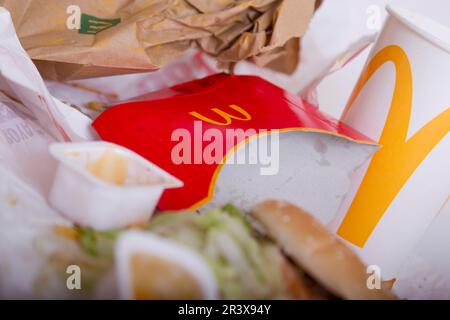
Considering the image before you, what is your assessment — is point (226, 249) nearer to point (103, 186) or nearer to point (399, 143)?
point (103, 186)

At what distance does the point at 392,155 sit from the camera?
922 mm

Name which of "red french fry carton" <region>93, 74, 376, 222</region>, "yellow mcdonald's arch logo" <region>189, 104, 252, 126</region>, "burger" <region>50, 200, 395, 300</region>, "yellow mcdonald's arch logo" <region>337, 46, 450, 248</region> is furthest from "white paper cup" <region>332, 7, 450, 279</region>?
"burger" <region>50, 200, 395, 300</region>

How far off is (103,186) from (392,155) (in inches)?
21.7

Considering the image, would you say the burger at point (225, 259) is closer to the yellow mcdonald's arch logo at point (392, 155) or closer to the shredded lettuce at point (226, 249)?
the shredded lettuce at point (226, 249)

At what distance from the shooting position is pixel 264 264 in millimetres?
520

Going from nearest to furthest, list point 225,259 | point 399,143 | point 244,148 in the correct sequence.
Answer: point 225,259 → point 244,148 → point 399,143

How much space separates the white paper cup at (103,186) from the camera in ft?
1.85

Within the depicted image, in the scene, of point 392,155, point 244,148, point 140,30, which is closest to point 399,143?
point 392,155

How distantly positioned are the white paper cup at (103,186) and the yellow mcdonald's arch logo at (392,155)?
446 millimetres

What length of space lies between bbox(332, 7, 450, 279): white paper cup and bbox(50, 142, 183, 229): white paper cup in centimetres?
42

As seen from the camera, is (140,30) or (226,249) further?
(140,30)
